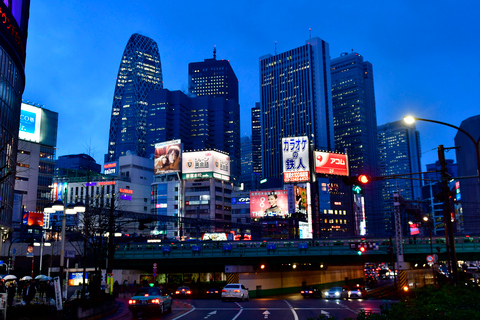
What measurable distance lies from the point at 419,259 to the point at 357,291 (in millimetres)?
12622

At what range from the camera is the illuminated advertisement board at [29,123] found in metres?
110

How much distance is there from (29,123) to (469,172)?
115907 millimetres

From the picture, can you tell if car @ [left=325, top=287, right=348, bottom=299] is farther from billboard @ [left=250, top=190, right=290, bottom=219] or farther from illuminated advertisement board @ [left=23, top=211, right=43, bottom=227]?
illuminated advertisement board @ [left=23, top=211, right=43, bottom=227]

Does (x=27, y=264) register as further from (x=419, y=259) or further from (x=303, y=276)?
(x=419, y=259)

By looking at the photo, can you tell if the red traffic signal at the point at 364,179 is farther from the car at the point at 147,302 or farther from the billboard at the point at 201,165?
the billboard at the point at 201,165

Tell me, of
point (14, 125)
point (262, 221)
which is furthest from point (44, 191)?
point (14, 125)

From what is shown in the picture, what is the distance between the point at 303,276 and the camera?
70188 mm

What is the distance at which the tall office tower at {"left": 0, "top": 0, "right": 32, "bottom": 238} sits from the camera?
38.7 metres

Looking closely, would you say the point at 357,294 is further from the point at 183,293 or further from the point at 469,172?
the point at 469,172

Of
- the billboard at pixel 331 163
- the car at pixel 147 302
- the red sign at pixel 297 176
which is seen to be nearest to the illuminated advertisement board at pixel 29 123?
the red sign at pixel 297 176

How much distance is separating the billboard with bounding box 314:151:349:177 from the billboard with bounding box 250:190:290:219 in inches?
472

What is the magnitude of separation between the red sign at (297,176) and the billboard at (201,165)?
1134 inches

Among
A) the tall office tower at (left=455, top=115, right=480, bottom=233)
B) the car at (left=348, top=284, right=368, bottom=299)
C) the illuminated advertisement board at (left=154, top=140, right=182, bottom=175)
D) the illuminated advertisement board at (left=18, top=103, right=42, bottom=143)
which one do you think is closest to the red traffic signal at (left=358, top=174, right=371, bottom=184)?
the car at (left=348, top=284, right=368, bottom=299)

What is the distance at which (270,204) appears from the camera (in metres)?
118
